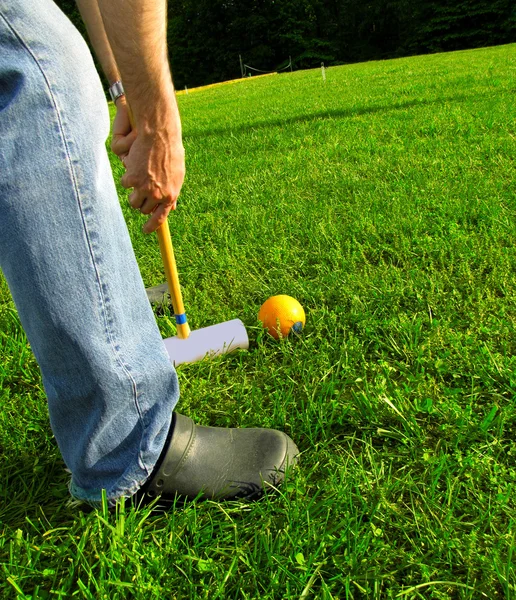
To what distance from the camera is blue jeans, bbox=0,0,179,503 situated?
99 centimetres

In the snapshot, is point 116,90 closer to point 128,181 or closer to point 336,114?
point 128,181

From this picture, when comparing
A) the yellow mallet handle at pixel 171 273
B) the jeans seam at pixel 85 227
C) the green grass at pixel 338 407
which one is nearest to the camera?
→ the jeans seam at pixel 85 227

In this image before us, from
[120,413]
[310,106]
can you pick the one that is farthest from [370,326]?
[310,106]

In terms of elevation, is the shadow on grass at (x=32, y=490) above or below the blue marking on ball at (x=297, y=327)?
below

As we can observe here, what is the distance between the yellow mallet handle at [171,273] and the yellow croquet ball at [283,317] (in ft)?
1.06

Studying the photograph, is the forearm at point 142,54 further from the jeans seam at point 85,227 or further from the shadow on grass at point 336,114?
the shadow on grass at point 336,114

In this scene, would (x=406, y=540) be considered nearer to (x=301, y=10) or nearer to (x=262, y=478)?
(x=262, y=478)

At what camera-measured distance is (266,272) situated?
8.39ft

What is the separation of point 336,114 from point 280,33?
31556 mm

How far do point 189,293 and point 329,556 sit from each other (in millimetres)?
1494

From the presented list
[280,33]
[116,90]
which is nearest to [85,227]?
[116,90]

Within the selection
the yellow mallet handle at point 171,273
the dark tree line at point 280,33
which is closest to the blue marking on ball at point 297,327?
the yellow mallet handle at point 171,273

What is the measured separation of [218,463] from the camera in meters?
1.43

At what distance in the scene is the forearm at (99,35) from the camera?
1560mm
